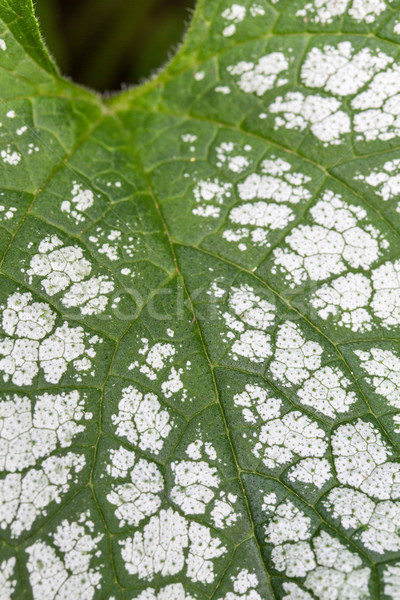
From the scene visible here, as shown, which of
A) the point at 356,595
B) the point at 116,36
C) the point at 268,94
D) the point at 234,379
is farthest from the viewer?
the point at 116,36

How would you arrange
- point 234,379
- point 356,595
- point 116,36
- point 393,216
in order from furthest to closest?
point 116,36, point 393,216, point 234,379, point 356,595

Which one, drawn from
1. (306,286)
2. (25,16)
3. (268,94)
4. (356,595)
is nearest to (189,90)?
(268,94)

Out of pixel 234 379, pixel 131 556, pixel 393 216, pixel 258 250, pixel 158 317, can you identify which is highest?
pixel 393 216

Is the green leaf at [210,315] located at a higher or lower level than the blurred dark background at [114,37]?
lower

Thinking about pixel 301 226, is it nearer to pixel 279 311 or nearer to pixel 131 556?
pixel 279 311

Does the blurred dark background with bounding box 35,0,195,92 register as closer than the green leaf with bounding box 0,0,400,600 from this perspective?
No

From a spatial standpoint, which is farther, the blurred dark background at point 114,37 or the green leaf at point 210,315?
the blurred dark background at point 114,37
